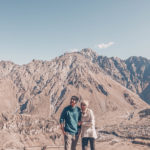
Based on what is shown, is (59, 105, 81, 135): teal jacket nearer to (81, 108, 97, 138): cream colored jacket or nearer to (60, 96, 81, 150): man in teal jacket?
(60, 96, 81, 150): man in teal jacket

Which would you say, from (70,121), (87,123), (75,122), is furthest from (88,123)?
(70,121)

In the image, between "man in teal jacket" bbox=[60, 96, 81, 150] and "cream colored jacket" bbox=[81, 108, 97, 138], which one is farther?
"cream colored jacket" bbox=[81, 108, 97, 138]

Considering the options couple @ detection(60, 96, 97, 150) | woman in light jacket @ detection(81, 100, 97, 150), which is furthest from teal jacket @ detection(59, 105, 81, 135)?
woman in light jacket @ detection(81, 100, 97, 150)

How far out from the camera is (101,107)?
162125 mm

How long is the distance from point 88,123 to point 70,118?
0.91 metres

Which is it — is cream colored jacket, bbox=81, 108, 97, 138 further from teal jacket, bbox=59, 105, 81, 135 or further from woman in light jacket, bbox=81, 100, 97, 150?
teal jacket, bbox=59, 105, 81, 135

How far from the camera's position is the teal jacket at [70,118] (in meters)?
8.48

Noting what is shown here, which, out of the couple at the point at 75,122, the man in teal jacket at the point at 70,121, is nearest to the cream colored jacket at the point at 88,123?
the couple at the point at 75,122

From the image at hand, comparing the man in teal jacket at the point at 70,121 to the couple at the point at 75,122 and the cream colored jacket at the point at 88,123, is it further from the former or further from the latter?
the cream colored jacket at the point at 88,123

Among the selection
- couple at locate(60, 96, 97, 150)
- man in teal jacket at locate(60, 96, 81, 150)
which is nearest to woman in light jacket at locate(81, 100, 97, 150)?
couple at locate(60, 96, 97, 150)

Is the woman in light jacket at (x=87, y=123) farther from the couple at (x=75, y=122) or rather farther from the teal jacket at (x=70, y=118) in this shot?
the teal jacket at (x=70, y=118)

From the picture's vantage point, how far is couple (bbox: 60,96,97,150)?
847 centimetres

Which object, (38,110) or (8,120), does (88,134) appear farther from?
(38,110)

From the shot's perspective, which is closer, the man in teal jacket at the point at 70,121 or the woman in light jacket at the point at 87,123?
the man in teal jacket at the point at 70,121
